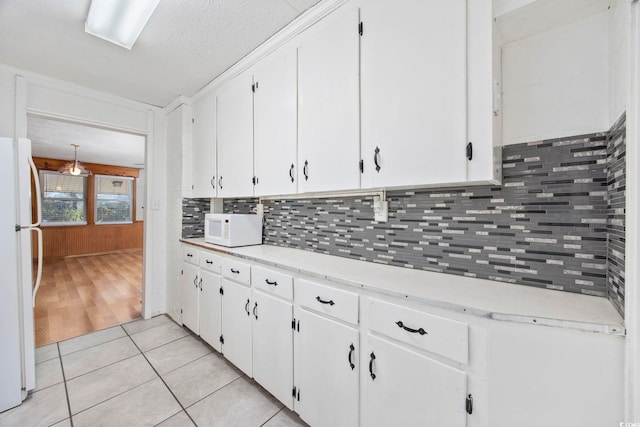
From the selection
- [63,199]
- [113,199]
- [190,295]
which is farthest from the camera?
[113,199]

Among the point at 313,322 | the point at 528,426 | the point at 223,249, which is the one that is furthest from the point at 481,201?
the point at 223,249

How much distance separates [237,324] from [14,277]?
1392 mm

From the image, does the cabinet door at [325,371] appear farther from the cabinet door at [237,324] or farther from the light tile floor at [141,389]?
the cabinet door at [237,324]

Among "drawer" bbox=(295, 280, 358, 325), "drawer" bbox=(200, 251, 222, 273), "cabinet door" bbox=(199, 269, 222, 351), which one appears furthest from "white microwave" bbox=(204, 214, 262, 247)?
"drawer" bbox=(295, 280, 358, 325)

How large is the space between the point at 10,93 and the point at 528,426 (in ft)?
12.4

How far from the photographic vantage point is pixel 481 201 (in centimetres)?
122

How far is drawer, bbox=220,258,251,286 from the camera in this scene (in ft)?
5.75

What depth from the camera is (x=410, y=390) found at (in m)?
0.99

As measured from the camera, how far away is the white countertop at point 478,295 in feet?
2.53

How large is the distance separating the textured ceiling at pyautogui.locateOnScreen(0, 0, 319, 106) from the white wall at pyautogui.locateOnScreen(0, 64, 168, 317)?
0.11m

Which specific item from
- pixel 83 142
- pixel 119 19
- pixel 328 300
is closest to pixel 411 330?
pixel 328 300

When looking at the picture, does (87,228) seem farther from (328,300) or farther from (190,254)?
(328,300)

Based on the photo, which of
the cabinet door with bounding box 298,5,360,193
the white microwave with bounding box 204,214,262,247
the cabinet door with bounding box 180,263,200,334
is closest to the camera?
the cabinet door with bounding box 298,5,360,193

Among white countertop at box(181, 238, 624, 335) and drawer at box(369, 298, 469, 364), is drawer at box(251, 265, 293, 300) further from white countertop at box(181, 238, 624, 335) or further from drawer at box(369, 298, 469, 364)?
drawer at box(369, 298, 469, 364)
